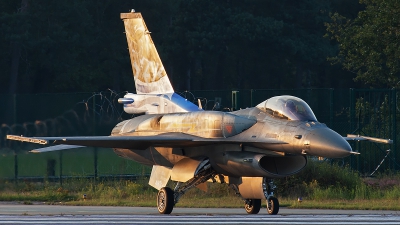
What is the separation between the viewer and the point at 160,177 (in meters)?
18.9

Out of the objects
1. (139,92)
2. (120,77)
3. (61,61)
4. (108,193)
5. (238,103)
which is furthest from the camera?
(120,77)

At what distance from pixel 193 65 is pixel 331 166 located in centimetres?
4339

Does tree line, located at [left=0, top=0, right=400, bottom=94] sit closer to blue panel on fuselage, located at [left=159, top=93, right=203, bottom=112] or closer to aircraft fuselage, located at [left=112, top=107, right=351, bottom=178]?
blue panel on fuselage, located at [left=159, top=93, right=203, bottom=112]

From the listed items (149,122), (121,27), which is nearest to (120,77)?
(121,27)

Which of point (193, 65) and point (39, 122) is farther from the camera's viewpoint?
point (193, 65)

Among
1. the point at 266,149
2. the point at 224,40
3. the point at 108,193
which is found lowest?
the point at 108,193

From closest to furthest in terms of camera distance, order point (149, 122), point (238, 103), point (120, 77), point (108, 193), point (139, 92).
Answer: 1. point (149, 122)
2. point (139, 92)
3. point (108, 193)
4. point (238, 103)
5. point (120, 77)

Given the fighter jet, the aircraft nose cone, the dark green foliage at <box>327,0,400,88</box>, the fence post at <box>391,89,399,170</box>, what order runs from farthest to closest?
the dark green foliage at <box>327,0,400,88</box> → the fence post at <box>391,89,399,170</box> → the fighter jet → the aircraft nose cone

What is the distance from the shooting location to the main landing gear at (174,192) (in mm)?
17625

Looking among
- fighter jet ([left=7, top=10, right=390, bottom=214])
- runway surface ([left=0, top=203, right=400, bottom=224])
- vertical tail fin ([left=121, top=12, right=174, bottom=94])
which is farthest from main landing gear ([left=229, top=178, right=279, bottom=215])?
vertical tail fin ([left=121, top=12, right=174, bottom=94])

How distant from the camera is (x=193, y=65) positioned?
217 feet

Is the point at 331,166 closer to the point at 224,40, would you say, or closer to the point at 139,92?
the point at 139,92

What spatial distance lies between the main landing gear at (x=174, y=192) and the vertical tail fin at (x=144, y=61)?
10.1ft

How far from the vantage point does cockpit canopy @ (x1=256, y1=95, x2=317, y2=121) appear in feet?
53.9
